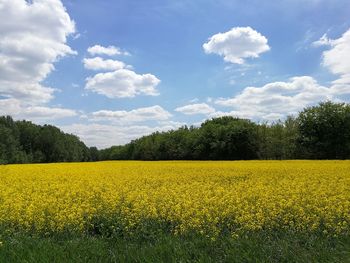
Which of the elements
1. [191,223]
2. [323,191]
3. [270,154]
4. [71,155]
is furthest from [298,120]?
[71,155]

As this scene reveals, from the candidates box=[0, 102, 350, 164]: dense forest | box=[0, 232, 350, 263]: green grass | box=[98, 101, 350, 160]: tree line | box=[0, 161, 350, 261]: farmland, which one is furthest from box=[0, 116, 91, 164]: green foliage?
box=[0, 232, 350, 263]: green grass

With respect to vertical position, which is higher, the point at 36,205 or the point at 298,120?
the point at 298,120

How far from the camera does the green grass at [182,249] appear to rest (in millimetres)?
7203

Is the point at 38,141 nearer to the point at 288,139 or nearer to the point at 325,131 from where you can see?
the point at 288,139

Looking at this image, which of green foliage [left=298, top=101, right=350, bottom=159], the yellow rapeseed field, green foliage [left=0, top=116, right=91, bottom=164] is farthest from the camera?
green foliage [left=0, top=116, right=91, bottom=164]

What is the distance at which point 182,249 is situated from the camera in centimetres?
767

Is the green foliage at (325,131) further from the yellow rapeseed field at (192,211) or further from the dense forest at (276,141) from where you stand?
the yellow rapeseed field at (192,211)

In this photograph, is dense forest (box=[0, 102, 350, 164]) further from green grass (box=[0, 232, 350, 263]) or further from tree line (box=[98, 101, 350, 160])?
green grass (box=[0, 232, 350, 263])

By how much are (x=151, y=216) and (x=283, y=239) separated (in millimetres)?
3059

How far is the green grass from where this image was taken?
720cm

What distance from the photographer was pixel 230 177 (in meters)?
19.2

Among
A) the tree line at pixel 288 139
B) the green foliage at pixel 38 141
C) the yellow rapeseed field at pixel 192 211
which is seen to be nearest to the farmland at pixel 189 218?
the yellow rapeseed field at pixel 192 211

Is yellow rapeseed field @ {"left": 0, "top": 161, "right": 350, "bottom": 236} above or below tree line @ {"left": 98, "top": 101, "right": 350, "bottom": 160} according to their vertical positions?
below

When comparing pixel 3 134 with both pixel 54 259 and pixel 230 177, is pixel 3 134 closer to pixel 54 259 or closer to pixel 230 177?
pixel 230 177
